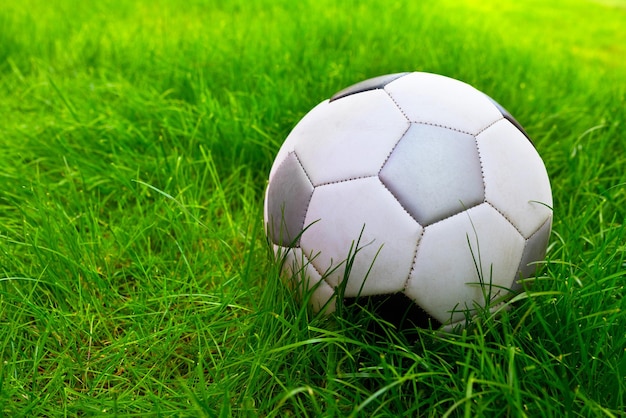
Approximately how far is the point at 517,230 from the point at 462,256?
23cm

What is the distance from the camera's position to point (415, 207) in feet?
5.21

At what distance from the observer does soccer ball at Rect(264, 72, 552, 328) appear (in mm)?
1587

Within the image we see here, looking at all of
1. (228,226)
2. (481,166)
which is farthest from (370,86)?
(228,226)

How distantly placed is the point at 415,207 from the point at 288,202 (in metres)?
0.44

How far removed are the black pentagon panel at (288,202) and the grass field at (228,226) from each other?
0.38 ft

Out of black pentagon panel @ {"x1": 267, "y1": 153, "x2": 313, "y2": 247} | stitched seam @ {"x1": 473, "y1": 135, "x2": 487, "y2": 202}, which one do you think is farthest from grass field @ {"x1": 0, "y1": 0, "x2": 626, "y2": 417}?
stitched seam @ {"x1": 473, "y1": 135, "x2": 487, "y2": 202}

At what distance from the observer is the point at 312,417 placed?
1.58m

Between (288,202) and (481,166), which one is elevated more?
(481,166)

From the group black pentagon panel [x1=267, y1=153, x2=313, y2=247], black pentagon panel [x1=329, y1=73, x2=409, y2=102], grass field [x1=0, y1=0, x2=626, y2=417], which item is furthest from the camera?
black pentagon panel [x1=329, y1=73, x2=409, y2=102]

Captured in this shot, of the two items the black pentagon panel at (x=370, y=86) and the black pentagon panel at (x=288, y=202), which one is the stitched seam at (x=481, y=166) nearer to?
the black pentagon panel at (x=370, y=86)

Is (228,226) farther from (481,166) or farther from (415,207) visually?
(481,166)

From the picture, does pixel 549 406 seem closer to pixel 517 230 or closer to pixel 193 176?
pixel 517 230

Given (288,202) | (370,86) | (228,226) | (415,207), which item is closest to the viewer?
(415,207)

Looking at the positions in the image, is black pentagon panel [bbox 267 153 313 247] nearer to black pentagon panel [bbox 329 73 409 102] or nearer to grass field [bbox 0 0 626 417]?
grass field [bbox 0 0 626 417]
